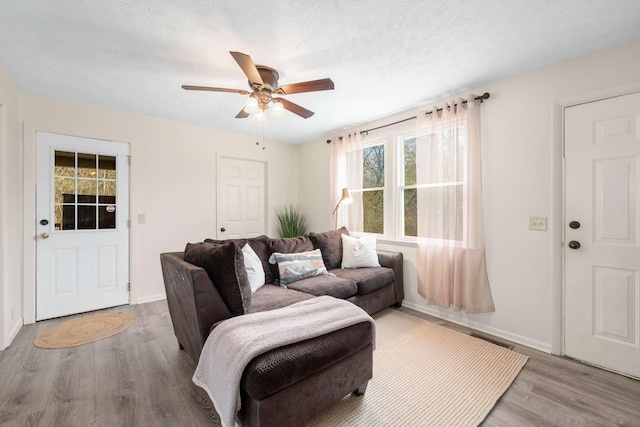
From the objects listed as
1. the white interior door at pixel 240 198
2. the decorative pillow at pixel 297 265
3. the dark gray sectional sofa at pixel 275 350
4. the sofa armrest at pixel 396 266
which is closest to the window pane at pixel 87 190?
the white interior door at pixel 240 198

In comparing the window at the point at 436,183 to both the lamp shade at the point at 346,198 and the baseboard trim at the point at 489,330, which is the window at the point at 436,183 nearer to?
the lamp shade at the point at 346,198

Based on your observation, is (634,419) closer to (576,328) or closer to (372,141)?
(576,328)

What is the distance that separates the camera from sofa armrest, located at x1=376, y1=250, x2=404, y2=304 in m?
3.17

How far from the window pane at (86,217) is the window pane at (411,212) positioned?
3.76 meters

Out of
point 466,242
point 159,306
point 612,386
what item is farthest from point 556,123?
point 159,306

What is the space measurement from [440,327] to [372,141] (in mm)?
2418

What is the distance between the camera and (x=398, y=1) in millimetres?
1567

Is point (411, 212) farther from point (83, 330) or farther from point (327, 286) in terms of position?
point (83, 330)

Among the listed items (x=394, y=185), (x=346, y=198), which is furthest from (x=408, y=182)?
(x=346, y=198)

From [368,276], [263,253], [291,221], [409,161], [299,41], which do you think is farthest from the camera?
[291,221]

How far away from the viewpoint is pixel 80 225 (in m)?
3.11

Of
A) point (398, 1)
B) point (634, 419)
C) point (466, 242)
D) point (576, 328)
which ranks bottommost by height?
point (634, 419)

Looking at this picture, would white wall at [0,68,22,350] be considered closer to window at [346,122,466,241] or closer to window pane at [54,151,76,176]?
window pane at [54,151,76,176]

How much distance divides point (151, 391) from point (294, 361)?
115 centimetres
